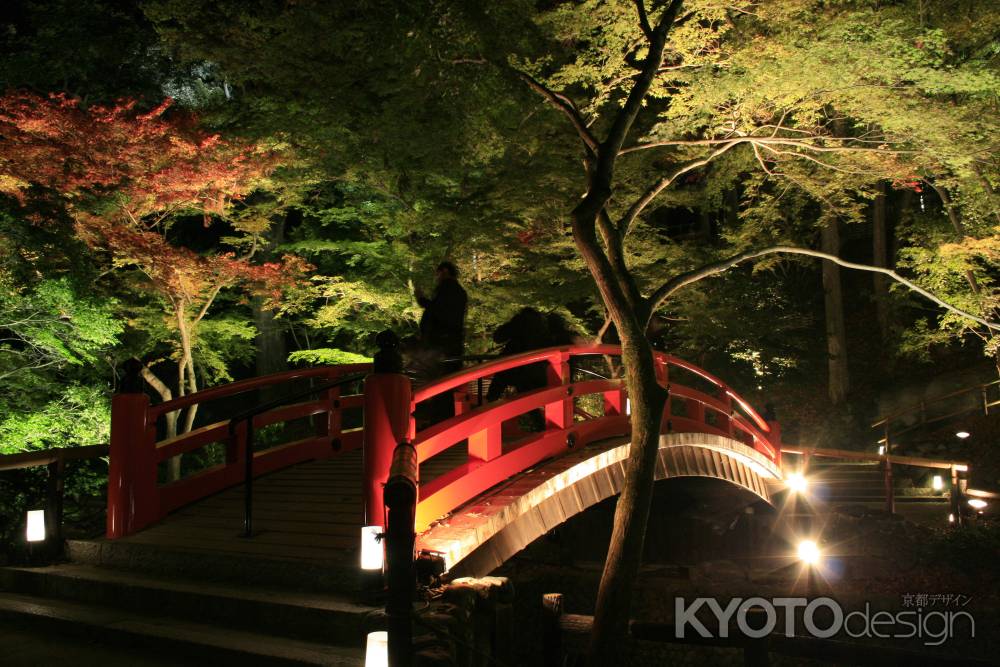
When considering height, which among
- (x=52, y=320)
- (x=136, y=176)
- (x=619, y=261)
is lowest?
(x=619, y=261)

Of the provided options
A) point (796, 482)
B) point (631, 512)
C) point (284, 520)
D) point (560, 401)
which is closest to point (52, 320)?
point (284, 520)

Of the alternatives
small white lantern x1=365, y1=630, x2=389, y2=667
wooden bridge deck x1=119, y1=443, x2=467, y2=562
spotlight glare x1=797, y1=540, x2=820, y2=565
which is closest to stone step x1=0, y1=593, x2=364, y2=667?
small white lantern x1=365, y1=630, x2=389, y2=667

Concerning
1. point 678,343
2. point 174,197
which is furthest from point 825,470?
point 174,197

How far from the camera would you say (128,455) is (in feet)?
20.7

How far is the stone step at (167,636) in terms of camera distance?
4.18m

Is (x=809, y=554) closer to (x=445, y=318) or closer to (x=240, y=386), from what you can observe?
(x=445, y=318)

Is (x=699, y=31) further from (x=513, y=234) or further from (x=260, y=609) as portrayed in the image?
(x=260, y=609)

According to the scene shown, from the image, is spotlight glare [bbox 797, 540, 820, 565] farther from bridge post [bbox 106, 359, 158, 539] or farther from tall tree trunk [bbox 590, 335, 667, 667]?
bridge post [bbox 106, 359, 158, 539]

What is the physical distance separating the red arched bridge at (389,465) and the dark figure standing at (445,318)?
69cm

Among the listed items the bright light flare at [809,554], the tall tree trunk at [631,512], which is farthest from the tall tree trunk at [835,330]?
the tall tree trunk at [631,512]

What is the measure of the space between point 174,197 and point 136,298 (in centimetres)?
336

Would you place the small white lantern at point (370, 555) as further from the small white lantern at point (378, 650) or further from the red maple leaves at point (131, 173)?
the red maple leaves at point (131, 173)

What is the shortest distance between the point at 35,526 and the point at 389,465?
11.4 ft

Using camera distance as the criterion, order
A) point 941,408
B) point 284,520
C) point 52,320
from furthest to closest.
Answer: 1. point 941,408
2. point 52,320
3. point 284,520
